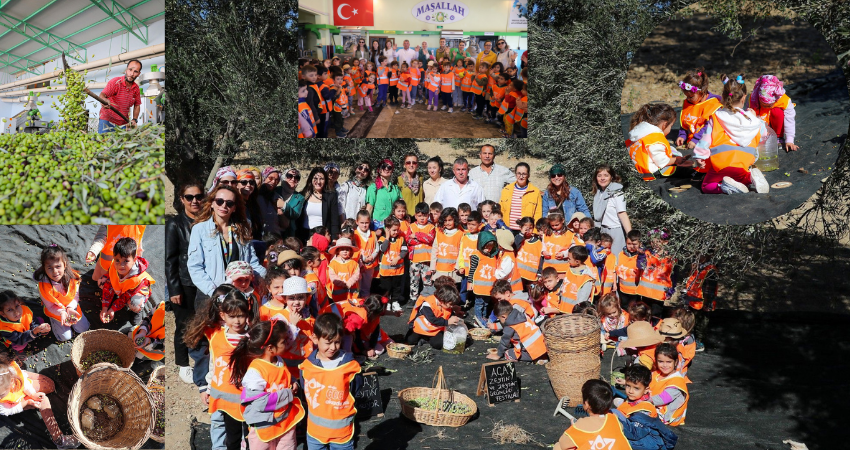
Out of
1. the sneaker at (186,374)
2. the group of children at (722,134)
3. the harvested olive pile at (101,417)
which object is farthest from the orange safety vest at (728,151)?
the harvested olive pile at (101,417)

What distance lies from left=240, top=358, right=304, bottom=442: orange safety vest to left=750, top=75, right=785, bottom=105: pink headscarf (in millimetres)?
4781

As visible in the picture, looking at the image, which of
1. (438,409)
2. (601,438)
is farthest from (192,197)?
(601,438)

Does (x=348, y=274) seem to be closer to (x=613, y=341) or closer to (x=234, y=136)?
(x=613, y=341)

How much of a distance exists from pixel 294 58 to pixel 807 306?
28.9ft

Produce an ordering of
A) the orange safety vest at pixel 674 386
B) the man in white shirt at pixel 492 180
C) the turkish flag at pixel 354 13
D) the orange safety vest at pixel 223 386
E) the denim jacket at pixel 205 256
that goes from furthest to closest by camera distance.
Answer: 1. the turkish flag at pixel 354 13
2. the man in white shirt at pixel 492 180
3. the denim jacket at pixel 205 256
4. the orange safety vest at pixel 674 386
5. the orange safety vest at pixel 223 386

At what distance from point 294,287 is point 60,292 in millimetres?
2737

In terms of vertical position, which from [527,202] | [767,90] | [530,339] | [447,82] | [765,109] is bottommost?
[530,339]

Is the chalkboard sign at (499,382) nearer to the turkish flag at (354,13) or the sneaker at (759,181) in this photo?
the sneaker at (759,181)

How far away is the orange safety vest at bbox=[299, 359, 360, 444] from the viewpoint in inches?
176

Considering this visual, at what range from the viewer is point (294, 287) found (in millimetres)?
5227

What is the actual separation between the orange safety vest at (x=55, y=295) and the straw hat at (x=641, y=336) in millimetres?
5184

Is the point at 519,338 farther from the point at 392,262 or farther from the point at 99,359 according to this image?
the point at 99,359

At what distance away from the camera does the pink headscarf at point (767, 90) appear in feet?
19.8

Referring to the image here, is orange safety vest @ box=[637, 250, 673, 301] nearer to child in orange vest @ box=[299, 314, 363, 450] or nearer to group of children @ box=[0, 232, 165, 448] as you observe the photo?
child in orange vest @ box=[299, 314, 363, 450]
